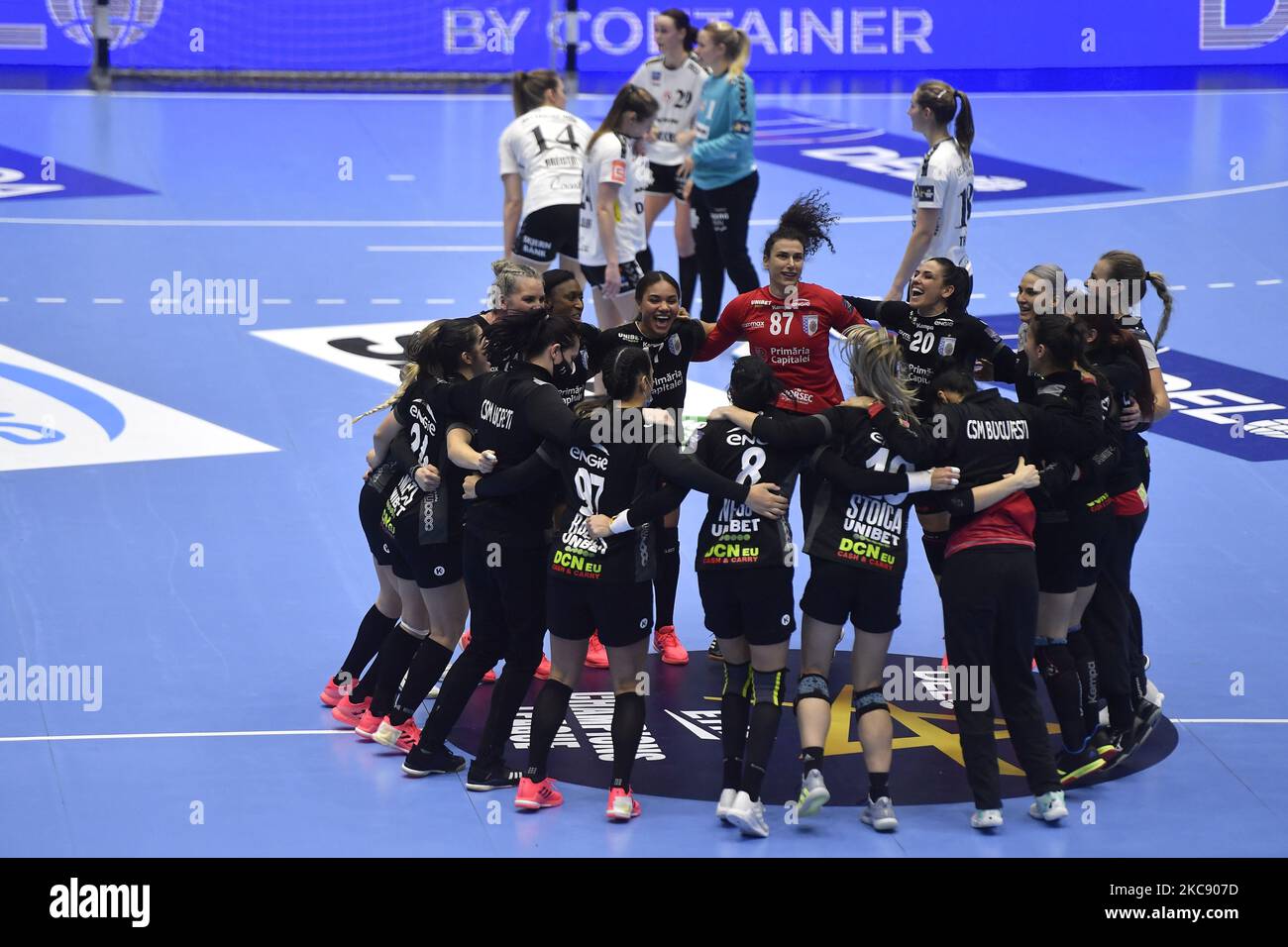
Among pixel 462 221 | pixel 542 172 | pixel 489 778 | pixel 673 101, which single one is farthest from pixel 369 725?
pixel 462 221

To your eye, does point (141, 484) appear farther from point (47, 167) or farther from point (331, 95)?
point (331, 95)

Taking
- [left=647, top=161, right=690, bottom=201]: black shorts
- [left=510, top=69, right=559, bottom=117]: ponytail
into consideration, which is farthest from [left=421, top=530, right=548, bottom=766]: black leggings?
[left=647, top=161, right=690, bottom=201]: black shorts

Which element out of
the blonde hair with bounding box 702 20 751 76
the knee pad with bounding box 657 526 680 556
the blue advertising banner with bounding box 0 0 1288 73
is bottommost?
the knee pad with bounding box 657 526 680 556

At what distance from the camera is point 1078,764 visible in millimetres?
7914

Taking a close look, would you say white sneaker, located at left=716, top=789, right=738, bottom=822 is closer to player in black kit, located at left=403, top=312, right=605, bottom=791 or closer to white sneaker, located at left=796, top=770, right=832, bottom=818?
white sneaker, located at left=796, top=770, right=832, bottom=818

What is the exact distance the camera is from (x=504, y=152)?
42.6ft

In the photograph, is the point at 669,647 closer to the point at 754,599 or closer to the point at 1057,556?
the point at 754,599

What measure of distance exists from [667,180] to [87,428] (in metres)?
5.20

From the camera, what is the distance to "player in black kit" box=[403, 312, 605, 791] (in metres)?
7.59

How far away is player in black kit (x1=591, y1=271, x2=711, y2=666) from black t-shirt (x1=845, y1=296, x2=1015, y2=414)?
3.30 feet

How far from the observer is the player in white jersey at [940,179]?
10773 mm

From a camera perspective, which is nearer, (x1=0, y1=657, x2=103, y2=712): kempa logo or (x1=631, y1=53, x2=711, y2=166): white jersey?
(x1=0, y1=657, x2=103, y2=712): kempa logo

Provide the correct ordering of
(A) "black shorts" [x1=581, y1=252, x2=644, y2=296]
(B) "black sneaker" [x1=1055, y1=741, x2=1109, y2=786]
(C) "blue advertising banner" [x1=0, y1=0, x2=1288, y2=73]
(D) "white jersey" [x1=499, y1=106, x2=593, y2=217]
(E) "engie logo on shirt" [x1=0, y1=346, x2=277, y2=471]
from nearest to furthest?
(B) "black sneaker" [x1=1055, y1=741, x2=1109, y2=786]
(E) "engie logo on shirt" [x1=0, y1=346, x2=277, y2=471]
(A) "black shorts" [x1=581, y1=252, x2=644, y2=296]
(D) "white jersey" [x1=499, y1=106, x2=593, y2=217]
(C) "blue advertising banner" [x1=0, y1=0, x2=1288, y2=73]
